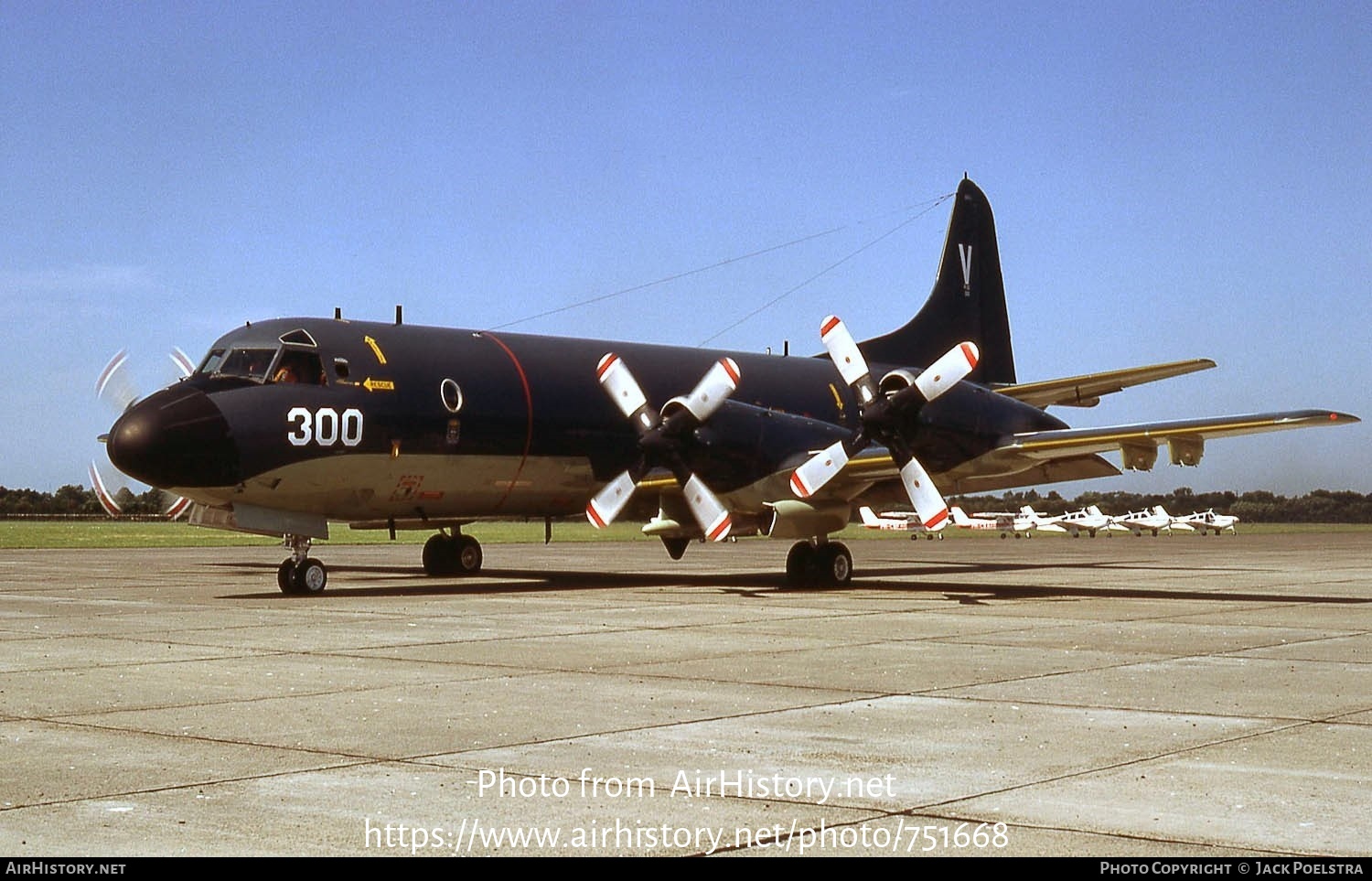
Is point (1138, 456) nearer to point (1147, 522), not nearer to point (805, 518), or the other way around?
point (805, 518)

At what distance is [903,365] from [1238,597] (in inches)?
434

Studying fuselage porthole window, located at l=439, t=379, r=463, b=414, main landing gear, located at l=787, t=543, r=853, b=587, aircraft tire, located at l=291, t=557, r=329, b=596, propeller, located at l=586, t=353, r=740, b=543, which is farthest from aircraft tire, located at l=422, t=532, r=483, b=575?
main landing gear, located at l=787, t=543, r=853, b=587

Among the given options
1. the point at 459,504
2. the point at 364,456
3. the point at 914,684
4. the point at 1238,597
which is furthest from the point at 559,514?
the point at 914,684

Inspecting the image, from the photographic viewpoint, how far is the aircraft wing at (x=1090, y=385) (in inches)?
1048

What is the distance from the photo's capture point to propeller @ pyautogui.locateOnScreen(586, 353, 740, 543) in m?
23.3

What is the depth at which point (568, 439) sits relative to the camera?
2542 cm

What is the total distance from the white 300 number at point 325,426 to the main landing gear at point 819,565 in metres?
8.24

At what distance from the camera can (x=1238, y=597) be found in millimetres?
22562

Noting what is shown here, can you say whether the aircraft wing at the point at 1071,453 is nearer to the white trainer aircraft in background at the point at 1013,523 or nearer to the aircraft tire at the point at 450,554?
the aircraft tire at the point at 450,554

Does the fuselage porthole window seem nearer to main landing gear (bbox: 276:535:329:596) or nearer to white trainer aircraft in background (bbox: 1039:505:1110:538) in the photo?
main landing gear (bbox: 276:535:329:596)

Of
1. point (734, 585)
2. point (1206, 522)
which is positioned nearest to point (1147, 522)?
point (1206, 522)

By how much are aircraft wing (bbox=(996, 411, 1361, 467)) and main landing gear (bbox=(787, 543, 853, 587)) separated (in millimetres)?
3545
